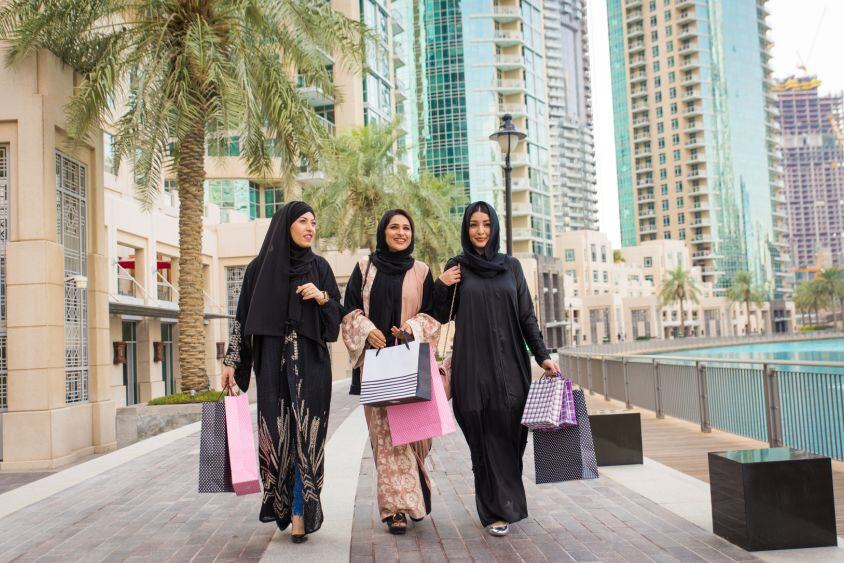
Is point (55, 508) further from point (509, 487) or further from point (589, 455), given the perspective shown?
point (589, 455)

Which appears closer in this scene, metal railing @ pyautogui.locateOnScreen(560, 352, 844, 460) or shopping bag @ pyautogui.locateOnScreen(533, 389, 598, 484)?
shopping bag @ pyautogui.locateOnScreen(533, 389, 598, 484)

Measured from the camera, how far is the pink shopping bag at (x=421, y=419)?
4730 mm

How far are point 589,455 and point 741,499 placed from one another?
3.19 ft

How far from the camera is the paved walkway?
4.38m

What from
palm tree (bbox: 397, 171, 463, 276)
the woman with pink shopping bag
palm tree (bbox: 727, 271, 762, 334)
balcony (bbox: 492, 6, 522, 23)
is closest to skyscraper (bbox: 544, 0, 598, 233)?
palm tree (bbox: 727, 271, 762, 334)

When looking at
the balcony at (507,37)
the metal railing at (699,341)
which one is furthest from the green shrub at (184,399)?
the balcony at (507,37)

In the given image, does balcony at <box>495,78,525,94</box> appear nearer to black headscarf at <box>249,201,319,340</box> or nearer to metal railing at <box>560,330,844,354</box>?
metal railing at <box>560,330,844,354</box>

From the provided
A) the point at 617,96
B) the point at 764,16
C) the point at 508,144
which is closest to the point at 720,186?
the point at 617,96

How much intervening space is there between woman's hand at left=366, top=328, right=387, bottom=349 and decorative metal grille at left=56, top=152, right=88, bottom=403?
23.2 feet

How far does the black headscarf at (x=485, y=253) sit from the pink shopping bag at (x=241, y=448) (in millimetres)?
1613

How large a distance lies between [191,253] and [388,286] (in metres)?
10.6

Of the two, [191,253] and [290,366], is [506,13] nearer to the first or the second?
[191,253]

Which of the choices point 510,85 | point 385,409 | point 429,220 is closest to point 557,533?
point 385,409

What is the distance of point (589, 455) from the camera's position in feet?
16.2
